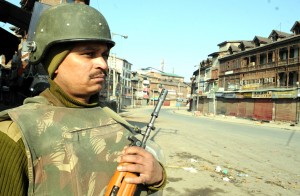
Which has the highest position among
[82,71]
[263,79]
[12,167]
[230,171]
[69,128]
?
[263,79]

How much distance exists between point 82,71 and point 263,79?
43928 mm

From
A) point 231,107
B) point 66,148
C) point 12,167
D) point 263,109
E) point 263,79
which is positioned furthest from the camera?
point 231,107

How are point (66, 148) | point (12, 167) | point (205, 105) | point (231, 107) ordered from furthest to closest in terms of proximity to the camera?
point (205, 105) < point (231, 107) < point (66, 148) < point (12, 167)

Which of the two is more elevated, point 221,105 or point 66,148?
point 66,148

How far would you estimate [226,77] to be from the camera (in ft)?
175

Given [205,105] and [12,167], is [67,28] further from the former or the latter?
[205,105]

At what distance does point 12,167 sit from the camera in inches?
43.7

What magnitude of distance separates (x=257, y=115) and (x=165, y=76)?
262 feet

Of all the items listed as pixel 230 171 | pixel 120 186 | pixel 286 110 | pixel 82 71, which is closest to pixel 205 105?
pixel 286 110

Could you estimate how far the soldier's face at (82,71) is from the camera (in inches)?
61.3

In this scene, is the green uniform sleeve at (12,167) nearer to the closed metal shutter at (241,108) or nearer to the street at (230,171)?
the street at (230,171)

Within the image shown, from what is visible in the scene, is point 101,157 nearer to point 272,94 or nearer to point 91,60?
point 91,60

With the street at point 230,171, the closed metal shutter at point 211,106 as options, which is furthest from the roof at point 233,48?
the street at point 230,171

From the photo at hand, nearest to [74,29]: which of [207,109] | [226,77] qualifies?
[226,77]
